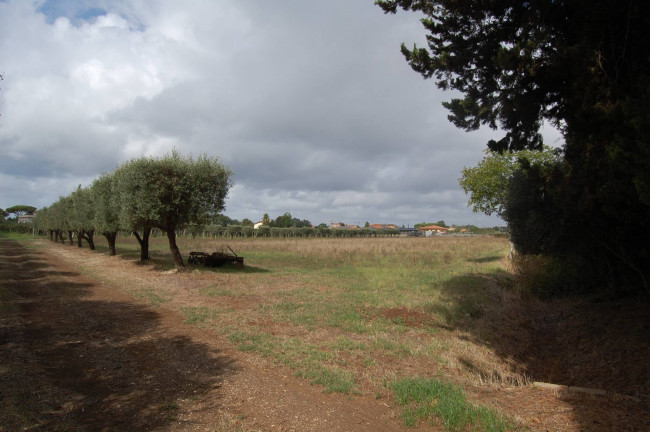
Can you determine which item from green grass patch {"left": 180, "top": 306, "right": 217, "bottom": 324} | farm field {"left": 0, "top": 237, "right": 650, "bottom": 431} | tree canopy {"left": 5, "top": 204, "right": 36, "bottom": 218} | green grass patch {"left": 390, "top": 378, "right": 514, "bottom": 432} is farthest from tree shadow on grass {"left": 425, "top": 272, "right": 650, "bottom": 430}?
tree canopy {"left": 5, "top": 204, "right": 36, "bottom": 218}

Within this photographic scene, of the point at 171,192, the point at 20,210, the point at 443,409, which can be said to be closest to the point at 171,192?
the point at 171,192

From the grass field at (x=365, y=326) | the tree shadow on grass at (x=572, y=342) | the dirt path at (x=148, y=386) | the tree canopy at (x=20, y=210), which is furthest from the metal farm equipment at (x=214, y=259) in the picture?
the tree canopy at (x=20, y=210)

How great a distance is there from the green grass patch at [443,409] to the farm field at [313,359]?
0.03 meters

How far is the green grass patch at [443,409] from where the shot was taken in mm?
4289

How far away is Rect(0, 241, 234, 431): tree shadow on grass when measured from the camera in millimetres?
4262

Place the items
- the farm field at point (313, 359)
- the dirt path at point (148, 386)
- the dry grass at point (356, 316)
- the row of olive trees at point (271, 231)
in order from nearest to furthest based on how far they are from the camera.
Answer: the dirt path at point (148, 386) → the farm field at point (313, 359) → the dry grass at point (356, 316) → the row of olive trees at point (271, 231)

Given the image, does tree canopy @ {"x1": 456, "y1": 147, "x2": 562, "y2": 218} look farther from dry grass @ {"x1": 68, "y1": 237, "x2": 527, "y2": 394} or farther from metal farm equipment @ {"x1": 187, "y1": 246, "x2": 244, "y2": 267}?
metal farm equipment @ {"x1": 187, "y1": 246, "x2": 244, "y2": 267}

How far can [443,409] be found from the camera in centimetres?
460

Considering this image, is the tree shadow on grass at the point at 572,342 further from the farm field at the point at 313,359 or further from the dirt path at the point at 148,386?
the dirt path at the point at 148,386

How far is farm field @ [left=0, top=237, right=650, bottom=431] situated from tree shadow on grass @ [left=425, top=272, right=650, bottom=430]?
0.04m

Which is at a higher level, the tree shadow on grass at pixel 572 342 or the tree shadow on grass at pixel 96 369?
the tree shadow on grass at pixel 96 369

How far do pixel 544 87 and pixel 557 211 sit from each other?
3588mm

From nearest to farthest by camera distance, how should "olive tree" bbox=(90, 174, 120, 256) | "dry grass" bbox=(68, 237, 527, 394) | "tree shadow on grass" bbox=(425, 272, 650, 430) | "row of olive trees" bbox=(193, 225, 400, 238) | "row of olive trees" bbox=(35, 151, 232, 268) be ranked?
"tree shadow on grass" bbox=(425, 272, 650, 430)
"dry grass" bbox=(68, 237, 527, 394)
"row of olive trees" bbox=(35, 151, 232, 268)
"olive tree" bbox=(90, 174, 120, 256)
"row of olive trees" bbox=(193, 225, 400, 238)

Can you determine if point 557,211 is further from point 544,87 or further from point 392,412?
point 392,412
